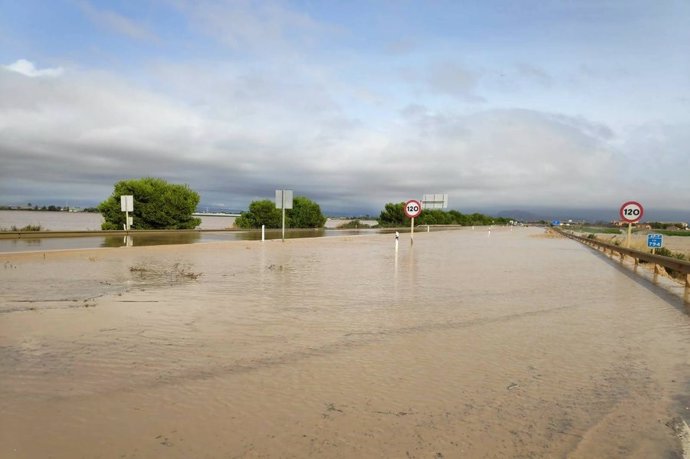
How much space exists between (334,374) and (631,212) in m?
23.6

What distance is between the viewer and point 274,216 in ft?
196

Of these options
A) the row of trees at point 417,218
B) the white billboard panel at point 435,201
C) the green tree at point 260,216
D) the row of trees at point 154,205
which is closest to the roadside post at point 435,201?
the white billboard panel at point 435,201

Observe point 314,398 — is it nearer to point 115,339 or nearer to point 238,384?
point 238,384

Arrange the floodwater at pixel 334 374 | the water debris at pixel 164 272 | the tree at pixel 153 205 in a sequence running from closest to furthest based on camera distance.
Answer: the floodwater at pixel 334 374 < the water debris at pixel 164 272 < the tree at pixel 153 205

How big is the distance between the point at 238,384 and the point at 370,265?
1324 cm

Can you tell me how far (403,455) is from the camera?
11.5ft

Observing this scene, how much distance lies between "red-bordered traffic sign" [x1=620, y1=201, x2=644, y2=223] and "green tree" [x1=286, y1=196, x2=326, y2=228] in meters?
42.8

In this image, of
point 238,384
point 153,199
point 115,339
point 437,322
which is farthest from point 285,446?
point 153,199

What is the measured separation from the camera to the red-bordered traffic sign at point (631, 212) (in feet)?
77.0

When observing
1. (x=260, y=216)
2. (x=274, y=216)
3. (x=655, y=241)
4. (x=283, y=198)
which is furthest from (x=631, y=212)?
(x=260, y=216)

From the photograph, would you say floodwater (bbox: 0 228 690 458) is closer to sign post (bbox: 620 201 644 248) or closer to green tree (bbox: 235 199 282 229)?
sign post (bbox: 620 201 644 248)

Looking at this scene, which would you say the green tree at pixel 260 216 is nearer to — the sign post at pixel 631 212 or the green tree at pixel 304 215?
the green tree at pixel 304 215

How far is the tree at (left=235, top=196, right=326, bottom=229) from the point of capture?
59656mm

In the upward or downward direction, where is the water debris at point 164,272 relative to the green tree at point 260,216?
downward
